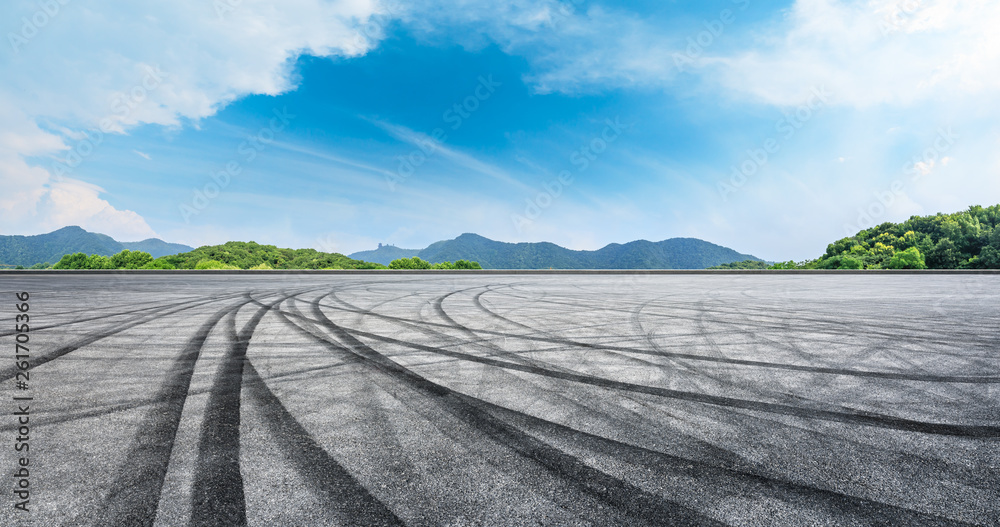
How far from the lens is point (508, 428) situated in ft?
10.4

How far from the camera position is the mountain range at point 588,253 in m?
135

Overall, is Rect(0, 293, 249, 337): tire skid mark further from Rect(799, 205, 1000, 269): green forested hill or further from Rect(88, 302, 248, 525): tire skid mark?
Rect(799, 205, 1000, 269): green forested hill

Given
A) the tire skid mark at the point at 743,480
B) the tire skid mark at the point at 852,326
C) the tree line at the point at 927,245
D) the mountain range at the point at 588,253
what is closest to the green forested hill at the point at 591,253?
the mountain range at the point at 588,253

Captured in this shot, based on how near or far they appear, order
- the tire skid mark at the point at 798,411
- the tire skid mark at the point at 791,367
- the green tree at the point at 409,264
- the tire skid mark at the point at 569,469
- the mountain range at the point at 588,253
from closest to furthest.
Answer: the tire skid mark at the point at 569,469 < the tire skid mark at the point at 798,411 < the tire skid mark at the point at 791,367 < the green tree at the point at 409,264 < the mountain range at the point at 588,253

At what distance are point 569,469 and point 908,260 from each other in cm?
8670

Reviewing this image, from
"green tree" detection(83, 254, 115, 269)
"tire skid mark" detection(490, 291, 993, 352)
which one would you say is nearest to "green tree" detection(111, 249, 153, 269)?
"green tree" detection(83, 254, 115, 269)

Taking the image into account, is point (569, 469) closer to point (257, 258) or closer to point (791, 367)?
point (791, 367)

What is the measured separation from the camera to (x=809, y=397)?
3.93 m

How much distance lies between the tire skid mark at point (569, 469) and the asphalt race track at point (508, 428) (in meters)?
0.02

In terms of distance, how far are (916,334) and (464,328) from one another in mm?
7691

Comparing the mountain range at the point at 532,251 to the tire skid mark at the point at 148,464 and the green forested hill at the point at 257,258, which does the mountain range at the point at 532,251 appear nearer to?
the green forested hill at the point at 257,258

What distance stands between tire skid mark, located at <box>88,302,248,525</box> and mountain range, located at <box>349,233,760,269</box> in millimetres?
121769

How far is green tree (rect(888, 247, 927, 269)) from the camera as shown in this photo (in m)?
62.1

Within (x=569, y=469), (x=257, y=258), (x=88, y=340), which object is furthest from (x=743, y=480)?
(x=257, y=258)
